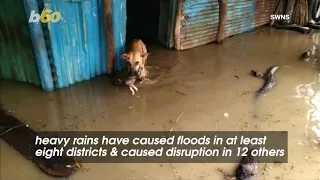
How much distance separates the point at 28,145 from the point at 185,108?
1.85m

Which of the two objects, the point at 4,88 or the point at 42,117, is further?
the point at 4,88

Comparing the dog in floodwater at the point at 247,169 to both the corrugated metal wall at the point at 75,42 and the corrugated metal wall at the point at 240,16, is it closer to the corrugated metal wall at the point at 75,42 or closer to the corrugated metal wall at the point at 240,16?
the corrugated metal wall at the point at 75,42

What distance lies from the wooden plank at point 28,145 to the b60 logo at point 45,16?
1.18 metres

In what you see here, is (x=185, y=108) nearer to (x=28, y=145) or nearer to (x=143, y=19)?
(x=28, y=145)

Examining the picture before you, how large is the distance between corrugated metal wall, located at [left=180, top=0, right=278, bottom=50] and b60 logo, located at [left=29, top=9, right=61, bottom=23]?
2.14m

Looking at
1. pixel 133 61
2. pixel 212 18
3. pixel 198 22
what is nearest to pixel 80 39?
pixel 133 61

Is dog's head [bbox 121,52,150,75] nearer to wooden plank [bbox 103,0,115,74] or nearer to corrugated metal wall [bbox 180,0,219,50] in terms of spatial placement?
wooden plank [bbox 103,0,115,74]

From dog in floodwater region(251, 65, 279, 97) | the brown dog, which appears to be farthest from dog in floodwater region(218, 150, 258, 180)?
the brown dog

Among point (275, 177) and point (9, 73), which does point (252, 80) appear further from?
point (9, 73)

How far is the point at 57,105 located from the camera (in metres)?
4.23

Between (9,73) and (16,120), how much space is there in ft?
3.39

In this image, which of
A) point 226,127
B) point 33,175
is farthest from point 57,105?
point 226,127

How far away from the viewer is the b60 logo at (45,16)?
4008mm
